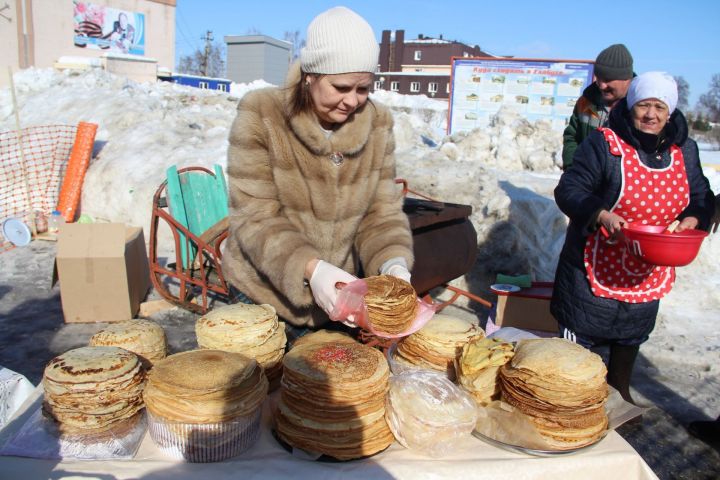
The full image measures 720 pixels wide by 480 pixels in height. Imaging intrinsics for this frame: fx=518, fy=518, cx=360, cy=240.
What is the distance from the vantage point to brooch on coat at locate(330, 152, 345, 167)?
210cm

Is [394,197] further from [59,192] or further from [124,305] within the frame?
[59,192]

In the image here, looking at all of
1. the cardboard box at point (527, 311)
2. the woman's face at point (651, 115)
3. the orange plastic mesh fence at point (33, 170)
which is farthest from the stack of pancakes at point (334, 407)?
the orange plastic mesh fence at point (33, 170)

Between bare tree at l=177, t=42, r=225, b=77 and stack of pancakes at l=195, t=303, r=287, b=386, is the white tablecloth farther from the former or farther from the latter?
bare tree at l=177, t=42, r=225, b=77

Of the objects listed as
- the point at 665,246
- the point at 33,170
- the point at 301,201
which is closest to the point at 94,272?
the point at 301,201

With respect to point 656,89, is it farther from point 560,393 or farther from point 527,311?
point 527,311

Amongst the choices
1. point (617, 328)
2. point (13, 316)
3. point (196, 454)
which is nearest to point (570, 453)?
point (196, 454)

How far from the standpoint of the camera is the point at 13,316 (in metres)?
5.15

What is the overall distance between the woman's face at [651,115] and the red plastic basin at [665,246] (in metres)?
0.71

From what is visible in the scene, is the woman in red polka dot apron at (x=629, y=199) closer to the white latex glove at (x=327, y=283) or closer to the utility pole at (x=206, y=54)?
the white latex glove at (x=327, y=283)

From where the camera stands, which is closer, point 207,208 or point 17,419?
point 17,419

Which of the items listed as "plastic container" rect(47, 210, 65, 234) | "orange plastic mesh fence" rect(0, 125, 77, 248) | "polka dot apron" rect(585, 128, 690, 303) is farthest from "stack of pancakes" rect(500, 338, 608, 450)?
"orange plastic mesh fence" rect(0, 125, 77, 248)

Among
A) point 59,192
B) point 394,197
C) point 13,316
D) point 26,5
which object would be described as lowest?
point 13,316

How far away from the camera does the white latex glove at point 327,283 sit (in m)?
1.70

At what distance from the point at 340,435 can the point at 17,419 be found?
1015 mm
